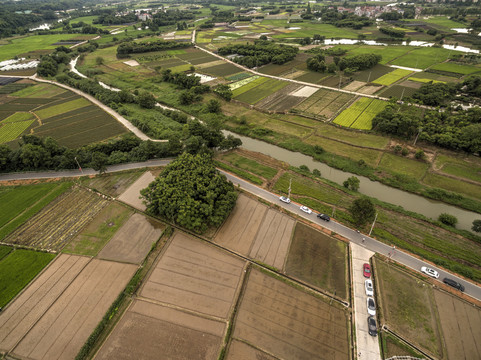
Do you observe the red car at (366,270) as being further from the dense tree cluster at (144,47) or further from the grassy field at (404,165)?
the dense tree cluster at (144,47)

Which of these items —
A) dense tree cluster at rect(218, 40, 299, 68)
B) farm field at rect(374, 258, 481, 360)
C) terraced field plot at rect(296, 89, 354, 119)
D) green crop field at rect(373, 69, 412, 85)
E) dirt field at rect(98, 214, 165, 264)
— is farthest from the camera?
dense tree cluster at rect(218, 40, 299, 68)

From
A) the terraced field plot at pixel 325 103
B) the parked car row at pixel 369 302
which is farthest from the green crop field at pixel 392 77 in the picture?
the parked car row at pixel 369 302

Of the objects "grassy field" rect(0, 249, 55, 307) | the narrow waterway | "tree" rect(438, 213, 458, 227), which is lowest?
"grassy field" rect(0, 249, 55, 307)

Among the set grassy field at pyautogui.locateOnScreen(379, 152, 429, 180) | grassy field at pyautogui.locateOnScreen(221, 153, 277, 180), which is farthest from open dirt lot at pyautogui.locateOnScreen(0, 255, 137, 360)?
grassy field at pyautogui.locateOnScreen(379, 152, 429, 180)

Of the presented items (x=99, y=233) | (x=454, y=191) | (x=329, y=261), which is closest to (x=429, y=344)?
(x=329, y=261)

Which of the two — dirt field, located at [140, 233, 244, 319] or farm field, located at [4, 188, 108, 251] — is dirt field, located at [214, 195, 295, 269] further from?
farm field, located at [4, 188, 108, 251]

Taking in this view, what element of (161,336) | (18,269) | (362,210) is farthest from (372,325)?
(18,269)

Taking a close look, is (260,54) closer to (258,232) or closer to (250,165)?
(250,165)
